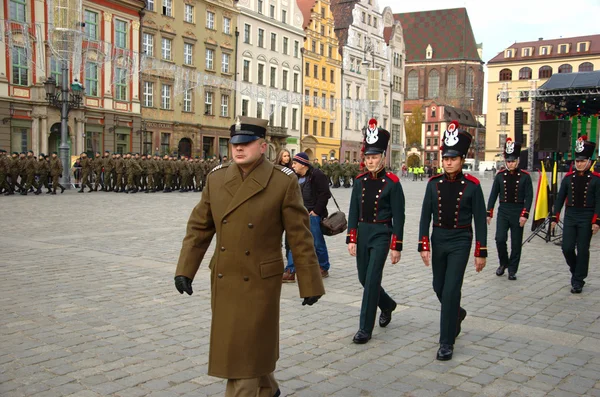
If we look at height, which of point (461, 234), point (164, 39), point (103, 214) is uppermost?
point (164, 39)

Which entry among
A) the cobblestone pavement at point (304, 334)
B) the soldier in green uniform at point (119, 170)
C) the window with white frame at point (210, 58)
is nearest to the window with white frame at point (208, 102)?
the window with white frame at point (210, 58)

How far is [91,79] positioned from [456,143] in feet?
119

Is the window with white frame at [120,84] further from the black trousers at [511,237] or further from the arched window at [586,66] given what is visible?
the arched window at [586,66]

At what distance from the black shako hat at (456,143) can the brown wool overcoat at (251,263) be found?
2.45m

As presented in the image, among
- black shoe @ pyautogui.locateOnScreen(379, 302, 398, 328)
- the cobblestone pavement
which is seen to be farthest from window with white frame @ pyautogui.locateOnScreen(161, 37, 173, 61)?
black shoe @ pyautogui.locateOnScreen(379, 302, 398, 328)

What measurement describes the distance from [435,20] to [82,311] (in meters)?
123

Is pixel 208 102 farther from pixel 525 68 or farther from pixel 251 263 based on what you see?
pixel 525 68

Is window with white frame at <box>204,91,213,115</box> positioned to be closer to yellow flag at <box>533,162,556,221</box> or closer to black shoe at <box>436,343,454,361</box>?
yellow flag at <box>533,162,556,221</box>

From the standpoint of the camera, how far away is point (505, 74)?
92.1 m

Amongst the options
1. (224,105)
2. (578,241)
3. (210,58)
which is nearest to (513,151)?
(578,241)

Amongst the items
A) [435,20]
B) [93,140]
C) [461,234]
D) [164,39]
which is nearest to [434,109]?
[435,20]

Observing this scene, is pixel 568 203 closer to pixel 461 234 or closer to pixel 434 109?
pixel 461 234

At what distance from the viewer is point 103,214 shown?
17.3m

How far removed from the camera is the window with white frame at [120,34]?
40.1 metres
